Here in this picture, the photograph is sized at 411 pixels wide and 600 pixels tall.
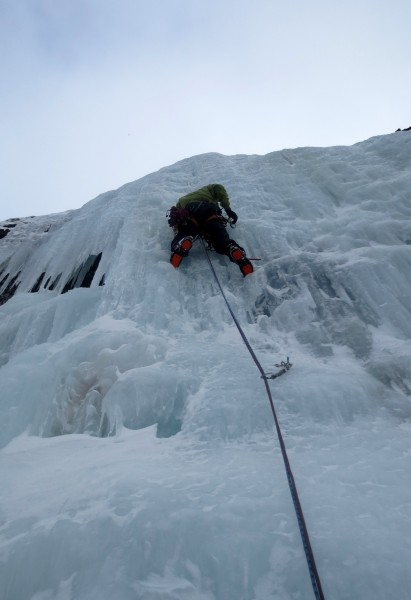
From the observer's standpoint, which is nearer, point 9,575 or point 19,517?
point 9,575

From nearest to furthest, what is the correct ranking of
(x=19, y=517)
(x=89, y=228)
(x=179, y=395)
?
(x=19, y=517)
(x=179, y=395)
(x=89, y=228)

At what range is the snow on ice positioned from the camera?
1561 millimetres

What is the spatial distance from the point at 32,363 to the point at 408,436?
3.08 metres

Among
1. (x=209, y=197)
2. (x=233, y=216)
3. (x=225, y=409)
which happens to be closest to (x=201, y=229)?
(x=233, y=216)

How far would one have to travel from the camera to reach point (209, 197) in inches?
232

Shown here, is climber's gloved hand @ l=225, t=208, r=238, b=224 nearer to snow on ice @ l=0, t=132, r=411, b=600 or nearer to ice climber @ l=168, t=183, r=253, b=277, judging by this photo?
ice climber @ l=168, t=183, r=253, b=277

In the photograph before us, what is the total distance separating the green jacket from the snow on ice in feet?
1.64

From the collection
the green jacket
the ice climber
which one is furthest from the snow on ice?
the green jacket

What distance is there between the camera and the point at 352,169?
652 centimetres

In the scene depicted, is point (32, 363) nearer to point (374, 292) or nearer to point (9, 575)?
point (9, 575)

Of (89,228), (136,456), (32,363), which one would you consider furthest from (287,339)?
(89,228)

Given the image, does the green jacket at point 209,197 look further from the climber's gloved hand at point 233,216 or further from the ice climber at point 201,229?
the climber's gloved hand at point 233,216

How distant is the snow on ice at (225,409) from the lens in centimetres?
156

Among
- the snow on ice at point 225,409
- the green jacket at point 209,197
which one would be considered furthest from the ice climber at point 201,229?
the snow on ice at point 225,409
